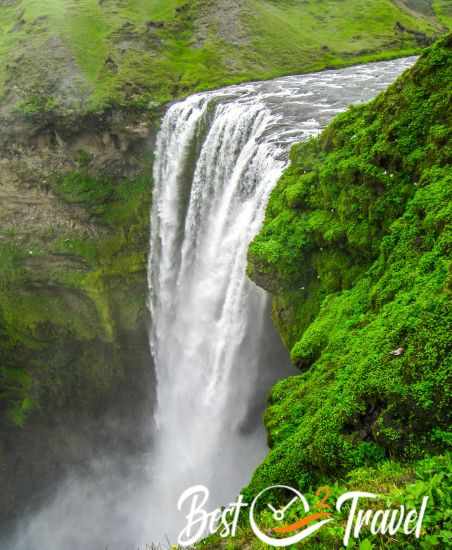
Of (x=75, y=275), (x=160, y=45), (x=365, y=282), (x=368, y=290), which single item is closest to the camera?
(x=368, y=290)

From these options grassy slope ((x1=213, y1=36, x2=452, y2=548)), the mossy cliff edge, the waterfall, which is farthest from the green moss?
the mossy cliff edge

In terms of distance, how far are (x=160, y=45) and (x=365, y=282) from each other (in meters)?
29.2

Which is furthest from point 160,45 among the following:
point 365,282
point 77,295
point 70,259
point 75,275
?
point 365,282

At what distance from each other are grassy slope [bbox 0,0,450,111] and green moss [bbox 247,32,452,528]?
18.3m

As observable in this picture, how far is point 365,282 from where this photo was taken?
8.29 meters

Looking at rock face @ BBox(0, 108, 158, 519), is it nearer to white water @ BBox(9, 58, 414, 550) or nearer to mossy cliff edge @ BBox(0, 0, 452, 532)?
mossy cliff edge @ BBox(0, 0, 452, 532)

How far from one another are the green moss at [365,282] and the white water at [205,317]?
2877 millimetres

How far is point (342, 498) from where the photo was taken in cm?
485

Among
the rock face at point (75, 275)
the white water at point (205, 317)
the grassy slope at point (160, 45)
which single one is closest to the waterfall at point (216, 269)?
the white water at point (205, 317)

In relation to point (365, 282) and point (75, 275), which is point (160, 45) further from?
point (365, 282)

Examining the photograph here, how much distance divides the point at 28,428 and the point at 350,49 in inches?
1404

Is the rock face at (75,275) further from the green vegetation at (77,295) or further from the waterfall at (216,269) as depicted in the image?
the waterfall at (216,269)

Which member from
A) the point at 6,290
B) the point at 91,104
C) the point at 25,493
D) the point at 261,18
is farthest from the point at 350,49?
the point at 25,493

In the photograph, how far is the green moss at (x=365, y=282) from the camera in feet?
18.0
